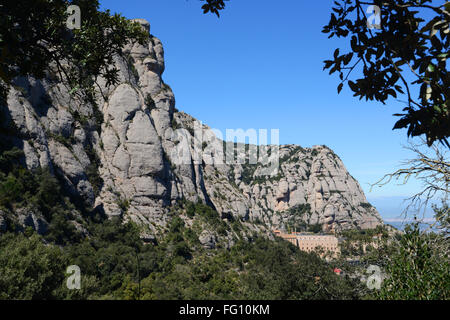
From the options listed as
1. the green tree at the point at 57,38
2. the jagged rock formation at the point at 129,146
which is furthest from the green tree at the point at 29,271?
the green tree at the point at 57,38

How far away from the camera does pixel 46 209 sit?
1374 inches

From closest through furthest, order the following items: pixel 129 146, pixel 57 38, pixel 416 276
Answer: pixel 57 38
pixel 416 276
pixel 129 146

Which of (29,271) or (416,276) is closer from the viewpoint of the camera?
(416,276)

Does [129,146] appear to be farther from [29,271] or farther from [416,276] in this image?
[416,276]

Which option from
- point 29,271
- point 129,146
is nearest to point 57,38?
point 29,271

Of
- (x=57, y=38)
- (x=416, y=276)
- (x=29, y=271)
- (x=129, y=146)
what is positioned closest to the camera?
(x=57, y=38)

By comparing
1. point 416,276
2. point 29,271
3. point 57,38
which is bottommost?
point 29,271

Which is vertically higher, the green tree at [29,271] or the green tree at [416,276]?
the green tree at [416,276]

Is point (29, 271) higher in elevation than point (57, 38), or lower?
lower

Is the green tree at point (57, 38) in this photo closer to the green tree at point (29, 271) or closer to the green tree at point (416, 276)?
the green tree at point (416, 276)

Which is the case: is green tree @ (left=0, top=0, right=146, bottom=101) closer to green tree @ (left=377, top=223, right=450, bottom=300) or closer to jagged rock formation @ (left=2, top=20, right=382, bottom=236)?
green tree @ (left=377, top=223, right=450, bottom=300)

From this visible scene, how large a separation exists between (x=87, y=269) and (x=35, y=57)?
32.4m

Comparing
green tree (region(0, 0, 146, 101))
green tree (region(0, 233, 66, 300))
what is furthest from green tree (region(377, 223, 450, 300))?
green tree (region(0, 233, 66, 300))
